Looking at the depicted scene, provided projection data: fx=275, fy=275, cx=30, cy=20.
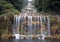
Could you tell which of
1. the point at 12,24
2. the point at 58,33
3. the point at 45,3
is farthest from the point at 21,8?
the point at 58,33

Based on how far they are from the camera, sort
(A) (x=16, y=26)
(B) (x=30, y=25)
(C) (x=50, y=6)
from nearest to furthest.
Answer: (B) (x=30, y=25), (A) (x=16, y=26), (C) (x=50, y=6)

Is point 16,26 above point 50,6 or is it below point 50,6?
below

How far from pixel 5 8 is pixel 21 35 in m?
8.20

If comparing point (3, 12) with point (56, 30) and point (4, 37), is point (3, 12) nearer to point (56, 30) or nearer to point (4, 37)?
point (4, 37)

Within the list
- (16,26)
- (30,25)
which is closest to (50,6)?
(30,25)

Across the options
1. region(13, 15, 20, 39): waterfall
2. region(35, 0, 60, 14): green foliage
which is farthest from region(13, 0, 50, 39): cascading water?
region(35, 0, 60, 14): green foliage

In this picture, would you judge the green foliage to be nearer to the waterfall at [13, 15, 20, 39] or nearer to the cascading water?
the cascading water

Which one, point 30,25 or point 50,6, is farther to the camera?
point 50,6

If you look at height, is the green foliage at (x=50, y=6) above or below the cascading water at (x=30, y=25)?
above

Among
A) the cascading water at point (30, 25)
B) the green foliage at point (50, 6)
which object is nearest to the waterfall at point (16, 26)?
the cascading water at point (30, 25)

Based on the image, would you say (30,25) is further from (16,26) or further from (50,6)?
(50,6)

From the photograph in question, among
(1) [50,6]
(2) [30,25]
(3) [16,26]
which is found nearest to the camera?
(2) [30,25]

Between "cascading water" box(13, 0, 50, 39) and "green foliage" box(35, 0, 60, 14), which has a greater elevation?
"green foliage" box(35, 0, 60, 14)

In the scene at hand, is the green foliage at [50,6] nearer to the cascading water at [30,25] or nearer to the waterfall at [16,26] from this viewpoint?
the cascading water at [30,25]
